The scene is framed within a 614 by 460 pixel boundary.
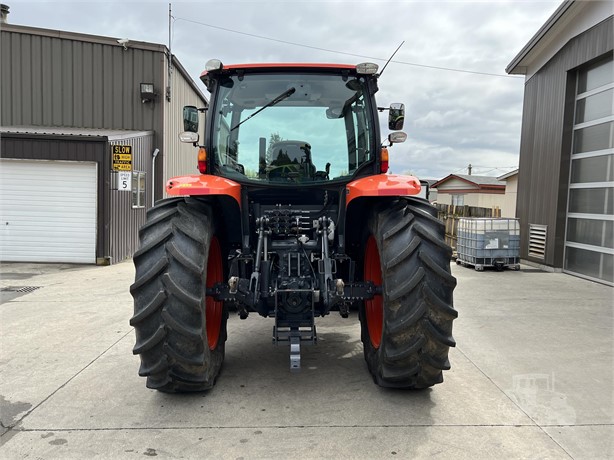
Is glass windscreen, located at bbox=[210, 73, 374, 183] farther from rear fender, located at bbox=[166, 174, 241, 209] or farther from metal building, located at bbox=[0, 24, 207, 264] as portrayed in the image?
metal building, located at bbox=[0, 24, 207, 264]

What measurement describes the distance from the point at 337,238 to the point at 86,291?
5.56 meters

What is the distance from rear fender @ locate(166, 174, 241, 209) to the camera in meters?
3.44

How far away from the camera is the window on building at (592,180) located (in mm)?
8797

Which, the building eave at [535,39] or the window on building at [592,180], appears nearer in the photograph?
the window on building at [592,180]

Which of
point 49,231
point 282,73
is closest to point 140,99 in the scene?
point 49,231

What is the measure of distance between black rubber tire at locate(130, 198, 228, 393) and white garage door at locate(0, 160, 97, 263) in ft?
27.9

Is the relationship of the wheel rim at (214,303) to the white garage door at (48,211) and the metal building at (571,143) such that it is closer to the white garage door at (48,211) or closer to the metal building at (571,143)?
the metal building at (571,143)

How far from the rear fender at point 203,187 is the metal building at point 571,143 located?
7901 mm

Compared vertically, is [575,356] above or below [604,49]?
below

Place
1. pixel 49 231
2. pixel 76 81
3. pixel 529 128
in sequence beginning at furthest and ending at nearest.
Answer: pixel 76 81
pixel 529 128
pixel 49 231

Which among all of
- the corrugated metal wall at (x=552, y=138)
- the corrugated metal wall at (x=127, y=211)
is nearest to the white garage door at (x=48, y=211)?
the corrugated metal wall at (x=127, y=211)

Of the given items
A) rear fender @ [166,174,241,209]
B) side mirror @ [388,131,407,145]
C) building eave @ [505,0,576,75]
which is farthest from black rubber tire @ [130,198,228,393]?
building eave @ [505,0,576,75]

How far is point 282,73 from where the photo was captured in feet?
13.1

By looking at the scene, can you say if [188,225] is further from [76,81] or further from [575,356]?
[76,81]
